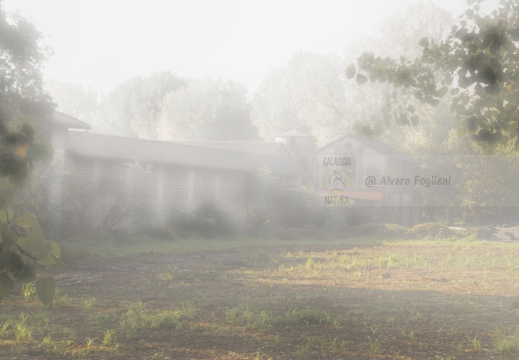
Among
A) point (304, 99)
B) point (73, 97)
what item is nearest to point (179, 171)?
point (304, 99)

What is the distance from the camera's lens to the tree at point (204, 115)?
7294cm

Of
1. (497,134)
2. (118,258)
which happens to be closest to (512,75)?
(497,134)

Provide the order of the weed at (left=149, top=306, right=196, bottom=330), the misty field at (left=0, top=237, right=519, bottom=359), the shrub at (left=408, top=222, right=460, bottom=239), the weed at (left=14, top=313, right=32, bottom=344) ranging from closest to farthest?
the misty field at (left=0, top=237, right=519, bottom=359), the weed at (left=14, top=313, right=32, bottom=344), the weed at (left=149, top=306, right=196, bottom=330), the shrub at (left=408, top=222, right=460, bottom=239)

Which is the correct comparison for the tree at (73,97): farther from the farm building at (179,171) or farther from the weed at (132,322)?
the weed at (132,322)

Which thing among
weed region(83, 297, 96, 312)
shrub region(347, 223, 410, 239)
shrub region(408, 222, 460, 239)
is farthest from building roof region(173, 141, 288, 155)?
weed region(83, 297, 96, 312)

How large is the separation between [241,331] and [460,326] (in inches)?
127

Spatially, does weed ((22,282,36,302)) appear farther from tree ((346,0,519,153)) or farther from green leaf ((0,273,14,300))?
green leaf ((0,273,14,300))

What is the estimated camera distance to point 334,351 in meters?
6.91

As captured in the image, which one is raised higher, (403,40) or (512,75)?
(403,40)

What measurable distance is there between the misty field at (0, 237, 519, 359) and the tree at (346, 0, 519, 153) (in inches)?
115

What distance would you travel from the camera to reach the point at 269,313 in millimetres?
9016

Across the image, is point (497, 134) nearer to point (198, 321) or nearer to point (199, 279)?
point (198, 321)

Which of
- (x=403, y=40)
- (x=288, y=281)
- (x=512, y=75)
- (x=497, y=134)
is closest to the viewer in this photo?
(x=497, y=134)

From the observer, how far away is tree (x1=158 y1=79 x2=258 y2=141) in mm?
72938
